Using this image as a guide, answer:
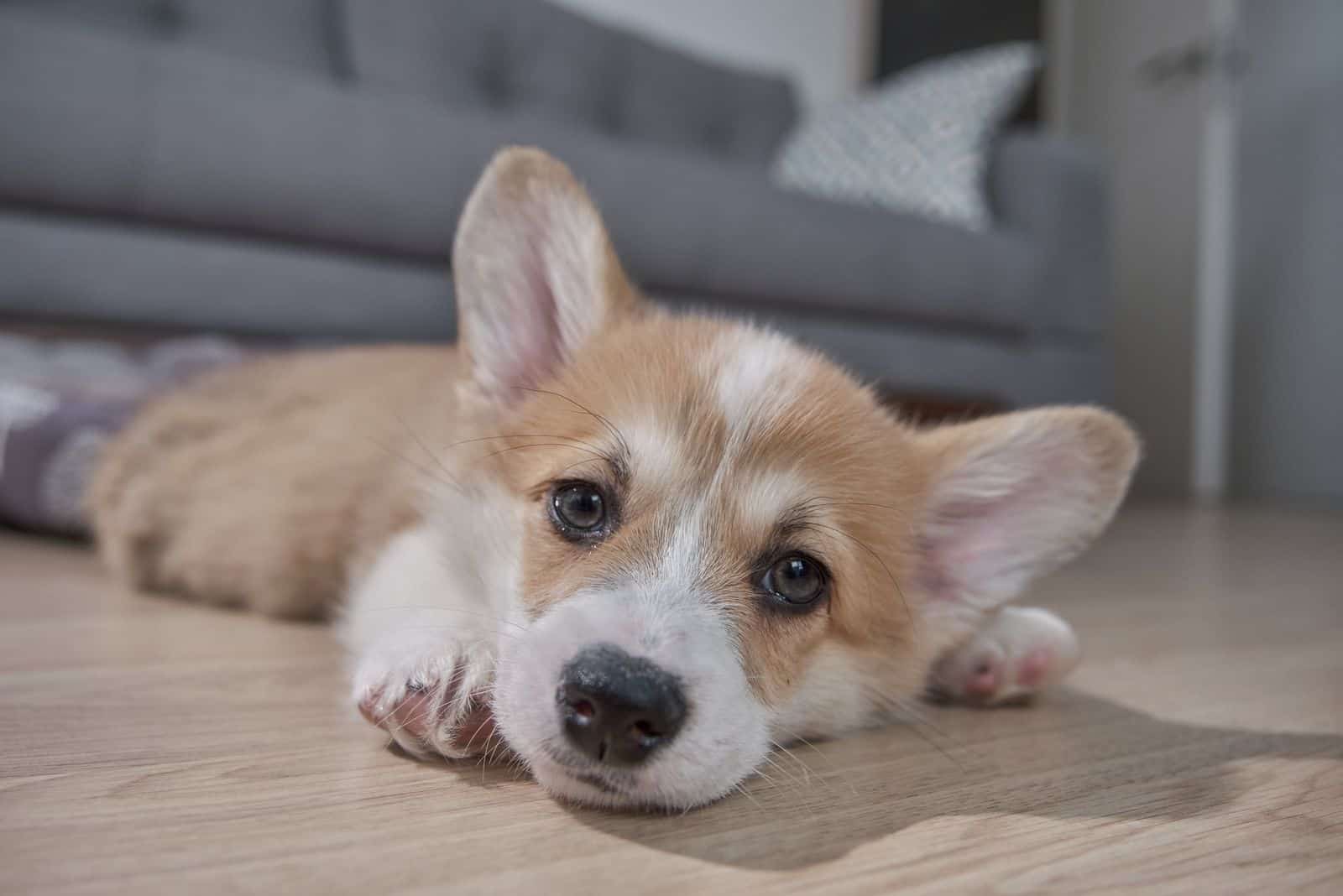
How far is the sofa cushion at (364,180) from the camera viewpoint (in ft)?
7.66

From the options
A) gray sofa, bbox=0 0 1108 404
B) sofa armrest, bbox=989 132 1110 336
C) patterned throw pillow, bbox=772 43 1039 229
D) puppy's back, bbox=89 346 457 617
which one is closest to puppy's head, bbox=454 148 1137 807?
puppy's back, bbox=89 346 457 617

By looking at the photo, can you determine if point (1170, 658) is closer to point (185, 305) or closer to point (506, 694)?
point (506, 694)

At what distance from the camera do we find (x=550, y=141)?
274 centimetres

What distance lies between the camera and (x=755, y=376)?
39.9 inches

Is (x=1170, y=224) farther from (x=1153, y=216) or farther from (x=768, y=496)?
(x=768, y=496)

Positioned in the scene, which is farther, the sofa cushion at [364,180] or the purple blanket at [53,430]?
the sofa cushion at [364,180]

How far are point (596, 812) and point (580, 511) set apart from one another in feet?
0.94

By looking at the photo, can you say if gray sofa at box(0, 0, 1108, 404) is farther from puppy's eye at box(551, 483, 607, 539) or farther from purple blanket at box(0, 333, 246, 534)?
puppy's eye at box(551, 483, 607, 539)

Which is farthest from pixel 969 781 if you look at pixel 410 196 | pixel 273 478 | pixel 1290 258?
pixel 1290 258

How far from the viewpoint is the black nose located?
0.72 meters

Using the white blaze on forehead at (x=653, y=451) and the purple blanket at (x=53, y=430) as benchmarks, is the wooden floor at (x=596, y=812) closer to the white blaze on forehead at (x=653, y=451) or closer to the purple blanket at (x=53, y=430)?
the white blaze on forehead at (x=653, y=451)

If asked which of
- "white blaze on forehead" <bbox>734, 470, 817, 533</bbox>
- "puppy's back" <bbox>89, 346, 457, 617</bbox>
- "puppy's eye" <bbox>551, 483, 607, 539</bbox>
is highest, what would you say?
"white blaze on forehead" <bbox>734, 470, 817, 533</bbox>

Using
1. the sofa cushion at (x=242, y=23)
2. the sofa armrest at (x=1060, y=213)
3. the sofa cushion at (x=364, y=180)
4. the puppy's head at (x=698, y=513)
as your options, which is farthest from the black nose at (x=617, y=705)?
the sofa armrest at (x=1060, y=213)

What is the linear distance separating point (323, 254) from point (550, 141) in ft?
2.20
